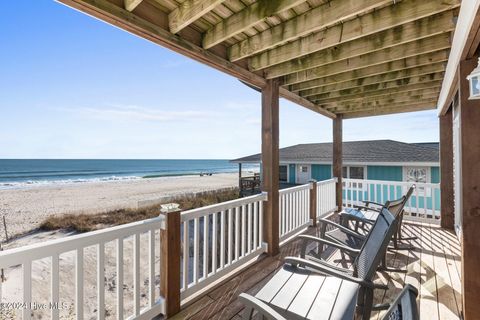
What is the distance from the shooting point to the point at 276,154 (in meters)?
3.51

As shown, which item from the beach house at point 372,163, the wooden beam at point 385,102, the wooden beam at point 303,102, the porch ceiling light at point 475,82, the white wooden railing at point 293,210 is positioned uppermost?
the wooden beam at point 385,102

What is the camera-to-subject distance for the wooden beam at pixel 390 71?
2988 millimetres

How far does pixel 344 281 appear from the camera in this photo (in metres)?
1.78

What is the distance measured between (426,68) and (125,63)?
12.9 metres

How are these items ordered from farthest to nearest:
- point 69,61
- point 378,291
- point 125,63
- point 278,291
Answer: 1. point 69,61
2. point 125,63
3. point 378,291
4. point 278,291

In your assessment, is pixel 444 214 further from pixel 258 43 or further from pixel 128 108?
pixel 128 108

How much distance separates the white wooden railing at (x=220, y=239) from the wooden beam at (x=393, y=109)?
371 centimetres

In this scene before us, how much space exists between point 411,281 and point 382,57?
2701 mm

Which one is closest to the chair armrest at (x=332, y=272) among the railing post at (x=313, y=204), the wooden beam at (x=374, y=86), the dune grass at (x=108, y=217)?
the wooden beam at (x=374, y=86)

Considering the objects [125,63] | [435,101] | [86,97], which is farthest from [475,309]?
[86,97]

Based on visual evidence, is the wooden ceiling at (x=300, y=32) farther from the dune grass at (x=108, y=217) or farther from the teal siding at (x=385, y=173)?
the dune grass at (x=108, y=217)

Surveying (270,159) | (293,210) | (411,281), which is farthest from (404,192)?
(270,159)

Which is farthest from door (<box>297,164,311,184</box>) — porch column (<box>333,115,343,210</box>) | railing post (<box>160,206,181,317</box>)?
railing post (<box>160,206,181,317</box>)

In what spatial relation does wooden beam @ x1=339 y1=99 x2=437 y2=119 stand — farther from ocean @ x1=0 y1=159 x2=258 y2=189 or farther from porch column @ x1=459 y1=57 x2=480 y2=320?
ocean @ x1=0 y1=159 x2=258 y2=189
